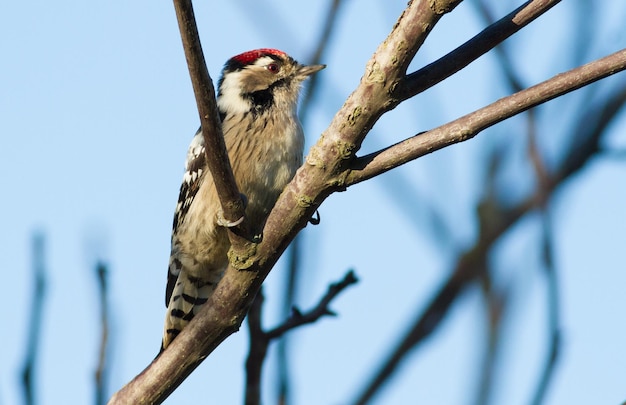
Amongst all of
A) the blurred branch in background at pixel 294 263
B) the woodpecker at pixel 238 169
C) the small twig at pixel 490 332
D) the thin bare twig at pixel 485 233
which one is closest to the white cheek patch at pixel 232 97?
the woodpecker at pixel 238 169

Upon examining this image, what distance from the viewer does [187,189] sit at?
190 inches

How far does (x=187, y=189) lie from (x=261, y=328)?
2.02 m

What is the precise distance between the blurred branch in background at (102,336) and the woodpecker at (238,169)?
1.30 m

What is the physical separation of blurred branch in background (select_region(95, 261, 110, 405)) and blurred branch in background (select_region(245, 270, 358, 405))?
46cm

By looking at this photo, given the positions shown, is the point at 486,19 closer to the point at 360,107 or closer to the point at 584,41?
the point at 584,41

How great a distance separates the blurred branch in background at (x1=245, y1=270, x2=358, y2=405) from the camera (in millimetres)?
2772

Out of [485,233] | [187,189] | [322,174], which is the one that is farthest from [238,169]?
[485,233]

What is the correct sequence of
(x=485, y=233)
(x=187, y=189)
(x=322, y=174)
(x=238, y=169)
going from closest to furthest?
(x=485, y=233), (x=322, y=174), (x=238, y=169), (x=187, y=189)

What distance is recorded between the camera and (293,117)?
4676mm

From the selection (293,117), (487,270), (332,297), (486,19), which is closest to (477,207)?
(487,270)

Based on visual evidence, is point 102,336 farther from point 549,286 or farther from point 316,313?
point 549,286

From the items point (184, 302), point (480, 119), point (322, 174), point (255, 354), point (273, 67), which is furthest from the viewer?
point (273, 67)

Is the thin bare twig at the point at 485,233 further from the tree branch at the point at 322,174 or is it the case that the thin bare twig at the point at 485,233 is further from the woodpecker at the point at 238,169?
the woodpecker at the point at 238,169

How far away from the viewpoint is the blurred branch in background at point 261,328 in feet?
9.10
